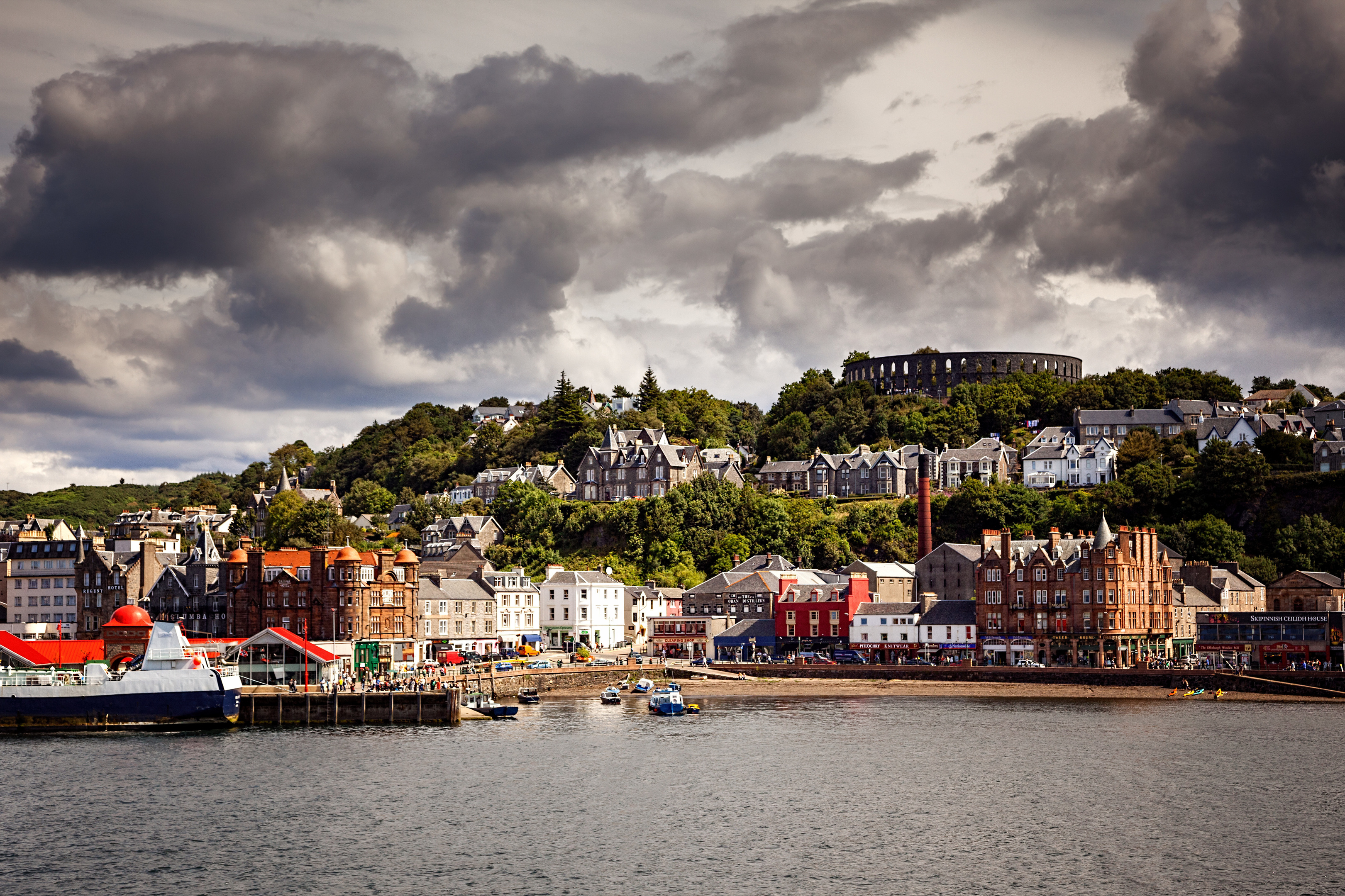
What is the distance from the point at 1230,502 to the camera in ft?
408

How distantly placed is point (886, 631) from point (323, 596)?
42.4m

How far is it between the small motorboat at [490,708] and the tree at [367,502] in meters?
85.7

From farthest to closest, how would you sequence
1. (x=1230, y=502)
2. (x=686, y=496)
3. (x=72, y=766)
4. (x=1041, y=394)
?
1. (x=1041, y=394)
2. (x=686, y=496)
3. (x=1230, y=502)
4. (x=72, y=766)

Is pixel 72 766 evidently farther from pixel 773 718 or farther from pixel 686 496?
pixel 686 496

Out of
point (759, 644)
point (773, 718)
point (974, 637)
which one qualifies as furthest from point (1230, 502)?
point (773, 718)

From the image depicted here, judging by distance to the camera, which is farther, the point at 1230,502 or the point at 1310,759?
the point at 1230,502

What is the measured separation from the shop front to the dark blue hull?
67.4 meters

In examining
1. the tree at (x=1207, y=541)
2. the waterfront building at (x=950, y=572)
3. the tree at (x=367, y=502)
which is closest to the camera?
the waterfront building at (x=950, y=572)

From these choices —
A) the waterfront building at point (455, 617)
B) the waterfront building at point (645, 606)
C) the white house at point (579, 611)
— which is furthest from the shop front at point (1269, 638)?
the waterfront building at point (455, 617)

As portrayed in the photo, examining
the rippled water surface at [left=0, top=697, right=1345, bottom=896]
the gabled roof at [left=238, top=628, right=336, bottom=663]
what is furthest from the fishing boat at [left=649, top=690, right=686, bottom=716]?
the gabled roof at [left=238, top=628, right=336, bottom=663]

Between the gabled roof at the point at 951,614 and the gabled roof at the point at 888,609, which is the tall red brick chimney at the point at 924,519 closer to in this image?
the gabled roof at the point at 888,609

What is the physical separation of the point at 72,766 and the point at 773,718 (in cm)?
3636

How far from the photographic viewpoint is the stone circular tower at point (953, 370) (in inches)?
7013

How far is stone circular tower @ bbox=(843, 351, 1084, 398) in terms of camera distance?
178125 mm
